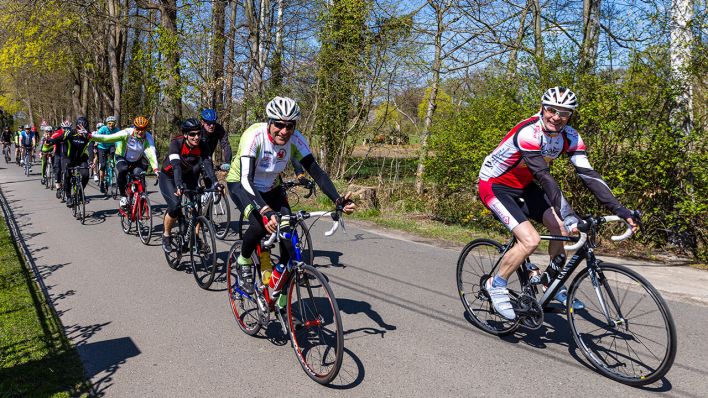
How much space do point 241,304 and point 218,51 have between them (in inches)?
576

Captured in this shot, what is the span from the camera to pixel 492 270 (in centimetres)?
512

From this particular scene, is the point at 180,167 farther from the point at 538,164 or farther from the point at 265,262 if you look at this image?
the point at 538,164

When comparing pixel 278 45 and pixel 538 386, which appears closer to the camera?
pixel 538 386

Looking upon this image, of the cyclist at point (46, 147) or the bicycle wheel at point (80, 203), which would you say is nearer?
the bicycle wheel at point (80, 203)

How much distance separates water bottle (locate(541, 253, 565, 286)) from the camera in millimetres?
4373

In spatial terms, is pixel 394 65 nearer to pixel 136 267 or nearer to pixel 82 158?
pixel 82 158

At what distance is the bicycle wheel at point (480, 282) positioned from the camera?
16.4ft

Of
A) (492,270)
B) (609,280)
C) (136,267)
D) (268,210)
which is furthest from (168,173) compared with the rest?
(609,280)

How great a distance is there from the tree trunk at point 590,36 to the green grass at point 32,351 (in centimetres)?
834

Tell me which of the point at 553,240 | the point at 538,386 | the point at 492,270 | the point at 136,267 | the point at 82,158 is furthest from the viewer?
the point at 82,158

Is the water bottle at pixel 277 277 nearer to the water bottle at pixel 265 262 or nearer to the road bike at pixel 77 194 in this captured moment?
the water bottle at pixel 265 262

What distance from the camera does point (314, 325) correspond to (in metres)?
4.11

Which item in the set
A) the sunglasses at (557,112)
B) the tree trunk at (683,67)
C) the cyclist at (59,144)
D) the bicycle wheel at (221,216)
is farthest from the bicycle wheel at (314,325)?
the cyclist at (59,144)

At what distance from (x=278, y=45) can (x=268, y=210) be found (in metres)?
14.9
